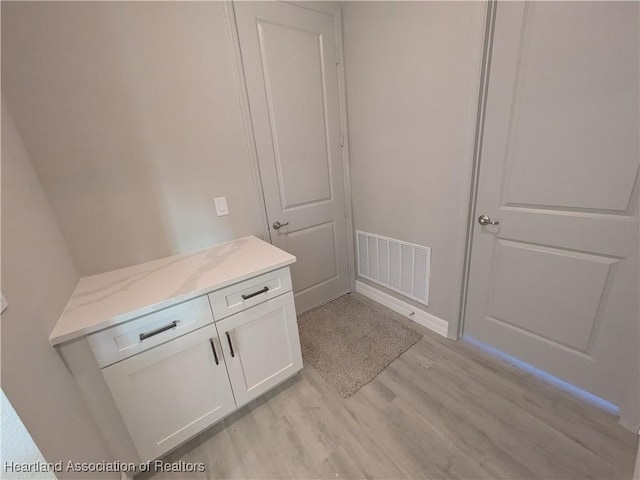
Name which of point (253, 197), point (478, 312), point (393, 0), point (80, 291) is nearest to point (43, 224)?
point (80, 291)

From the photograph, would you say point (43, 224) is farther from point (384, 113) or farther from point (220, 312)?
point (384, 113)

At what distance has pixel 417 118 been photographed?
167 centimetres

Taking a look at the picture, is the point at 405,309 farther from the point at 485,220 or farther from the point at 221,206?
the point at 221,206

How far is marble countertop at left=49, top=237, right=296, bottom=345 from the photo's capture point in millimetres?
986

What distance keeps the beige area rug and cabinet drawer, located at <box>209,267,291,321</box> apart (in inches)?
27.3

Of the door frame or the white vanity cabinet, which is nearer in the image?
the white vanity cabinet

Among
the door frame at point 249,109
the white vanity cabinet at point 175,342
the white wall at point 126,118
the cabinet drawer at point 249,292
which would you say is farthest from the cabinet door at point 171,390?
the door frame at point 249,109

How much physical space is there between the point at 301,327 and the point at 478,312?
129cm

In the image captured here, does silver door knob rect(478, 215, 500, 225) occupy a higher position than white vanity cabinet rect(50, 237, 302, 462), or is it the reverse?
silver door knob rect(478, 215, 500, 225)

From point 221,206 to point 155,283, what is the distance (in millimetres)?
642

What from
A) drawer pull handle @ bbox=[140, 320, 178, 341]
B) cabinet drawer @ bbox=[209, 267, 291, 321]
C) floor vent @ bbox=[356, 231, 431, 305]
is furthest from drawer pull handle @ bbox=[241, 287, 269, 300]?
floor vent @ bbox=[356, 231, 431, 305]

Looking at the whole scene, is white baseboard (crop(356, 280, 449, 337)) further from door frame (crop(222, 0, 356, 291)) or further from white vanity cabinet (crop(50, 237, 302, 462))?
white vanity cabinet (crop(50, 237, 302, 462))

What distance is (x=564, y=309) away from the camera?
1363 mm

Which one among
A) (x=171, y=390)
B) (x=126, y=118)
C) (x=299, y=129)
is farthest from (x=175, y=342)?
(x=299, y=129)
